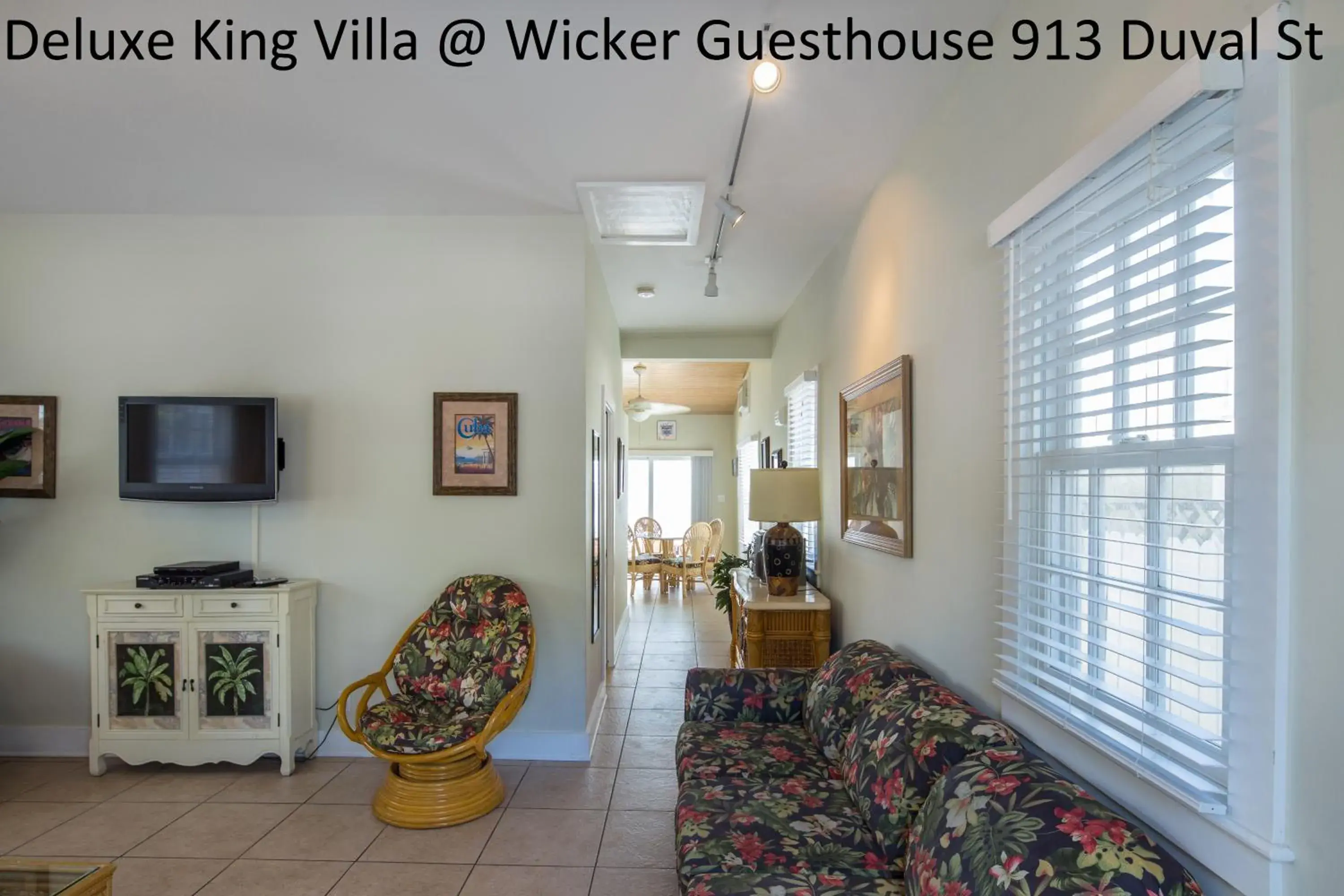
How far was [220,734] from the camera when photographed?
3.49m

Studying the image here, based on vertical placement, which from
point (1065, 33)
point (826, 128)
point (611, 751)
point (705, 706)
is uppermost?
point (826, 128)

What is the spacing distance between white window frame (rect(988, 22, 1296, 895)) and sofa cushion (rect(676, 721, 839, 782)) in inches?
53.4

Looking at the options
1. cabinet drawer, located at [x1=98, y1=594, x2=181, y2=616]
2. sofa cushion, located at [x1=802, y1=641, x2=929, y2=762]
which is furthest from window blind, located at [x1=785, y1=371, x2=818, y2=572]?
cabinet drawer, located at [x1=98, y1=594, x2=181, y2=616]

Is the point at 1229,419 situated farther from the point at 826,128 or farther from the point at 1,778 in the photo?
the point at 1,778

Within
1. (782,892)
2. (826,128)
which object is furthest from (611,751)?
(826,128)

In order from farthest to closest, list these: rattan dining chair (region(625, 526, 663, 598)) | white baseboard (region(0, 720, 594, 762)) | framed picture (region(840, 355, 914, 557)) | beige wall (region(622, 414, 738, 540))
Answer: beige wall (region(622, 414, 738, 540))
rattan dining chair (region(625, 526, 663, 598))
white baseboard (region(0, 720, 594, 762))
framed picture (region(840, 355, 914, 557))

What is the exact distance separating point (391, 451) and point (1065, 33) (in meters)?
3.29

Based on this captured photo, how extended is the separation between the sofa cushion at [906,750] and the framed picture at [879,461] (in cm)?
86

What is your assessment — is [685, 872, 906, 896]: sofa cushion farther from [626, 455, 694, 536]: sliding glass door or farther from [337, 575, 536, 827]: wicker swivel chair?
[626, 455, 694, 536]: sliding glass door

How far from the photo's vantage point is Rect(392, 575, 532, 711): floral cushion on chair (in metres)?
3.39

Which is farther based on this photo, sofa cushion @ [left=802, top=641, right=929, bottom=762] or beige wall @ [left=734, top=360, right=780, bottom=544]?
beige wall @ [left=734, top=360, right=780, bottom=544]

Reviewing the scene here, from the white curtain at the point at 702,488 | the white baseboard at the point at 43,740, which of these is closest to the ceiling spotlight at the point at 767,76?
the white baseboard at the point at 43,740

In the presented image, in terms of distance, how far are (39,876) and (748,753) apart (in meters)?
2.01

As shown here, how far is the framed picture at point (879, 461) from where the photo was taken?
2.91 meters
